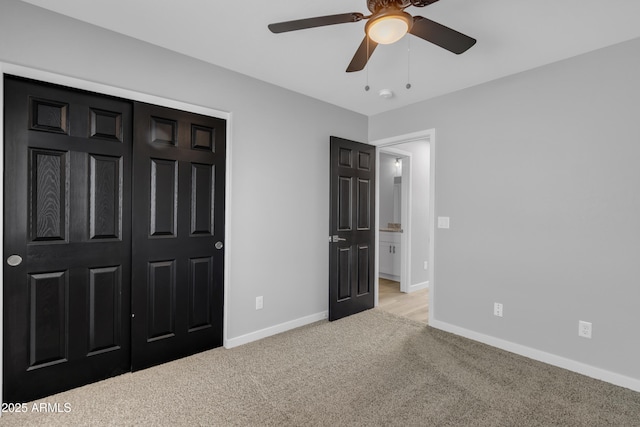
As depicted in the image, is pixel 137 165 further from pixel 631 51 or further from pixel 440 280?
pixel 631 51

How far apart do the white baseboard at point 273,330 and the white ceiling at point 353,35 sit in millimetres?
2417

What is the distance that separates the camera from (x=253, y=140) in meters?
2.95

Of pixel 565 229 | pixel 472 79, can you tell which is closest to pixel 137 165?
pixel 472 79

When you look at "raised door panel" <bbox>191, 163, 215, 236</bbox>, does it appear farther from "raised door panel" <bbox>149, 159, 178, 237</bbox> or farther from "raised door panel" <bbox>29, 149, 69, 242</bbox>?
"raised door panel" <bbox>29, 149, 69, 242</bbox>

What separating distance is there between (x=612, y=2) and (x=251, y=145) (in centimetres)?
267

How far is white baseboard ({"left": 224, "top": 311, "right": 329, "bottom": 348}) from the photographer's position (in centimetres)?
283

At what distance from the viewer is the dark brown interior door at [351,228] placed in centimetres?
348

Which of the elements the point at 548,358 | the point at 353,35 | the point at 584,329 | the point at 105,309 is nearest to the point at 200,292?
the point at 105,309

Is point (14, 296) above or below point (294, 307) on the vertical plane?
above

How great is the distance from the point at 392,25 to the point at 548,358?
2.83 metres

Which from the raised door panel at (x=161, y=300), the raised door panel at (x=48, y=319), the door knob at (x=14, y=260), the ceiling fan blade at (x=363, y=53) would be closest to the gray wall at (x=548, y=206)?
the ceiling fan blade at (x=363, y=53)

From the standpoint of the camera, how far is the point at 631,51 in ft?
7.33

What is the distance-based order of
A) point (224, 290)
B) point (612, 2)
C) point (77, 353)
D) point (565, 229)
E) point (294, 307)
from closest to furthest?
point (612, 2) → point (77, 353) → point (565, 229) → point (224, 290) → point (294, 307)

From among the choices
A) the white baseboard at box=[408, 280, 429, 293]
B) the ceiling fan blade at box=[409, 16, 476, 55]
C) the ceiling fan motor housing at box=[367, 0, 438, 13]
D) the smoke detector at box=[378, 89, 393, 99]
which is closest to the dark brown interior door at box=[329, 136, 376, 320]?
the smoke detector at box=[378, 89, 393, 99]
